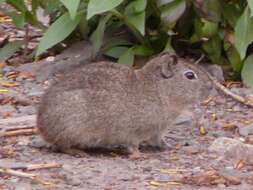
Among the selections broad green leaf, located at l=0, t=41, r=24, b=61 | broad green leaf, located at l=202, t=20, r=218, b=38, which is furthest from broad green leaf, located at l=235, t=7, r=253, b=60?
broad green leaf, located at l=0, t=41, r=24, b=61

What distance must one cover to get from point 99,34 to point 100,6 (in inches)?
40.5

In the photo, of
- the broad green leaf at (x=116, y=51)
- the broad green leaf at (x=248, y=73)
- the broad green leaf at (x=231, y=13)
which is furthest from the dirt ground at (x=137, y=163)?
the broad green leaf at (x=116, y=51)

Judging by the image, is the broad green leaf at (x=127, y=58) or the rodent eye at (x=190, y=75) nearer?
the rodent eye at (x=190, y=75)

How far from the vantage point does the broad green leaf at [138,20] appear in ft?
26.7

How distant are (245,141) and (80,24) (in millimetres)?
2169

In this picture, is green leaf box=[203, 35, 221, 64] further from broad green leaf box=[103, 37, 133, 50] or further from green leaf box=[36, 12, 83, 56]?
green leaf box=[36, 12, 83, 56]

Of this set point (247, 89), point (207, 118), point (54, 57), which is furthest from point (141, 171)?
point (54, 57)

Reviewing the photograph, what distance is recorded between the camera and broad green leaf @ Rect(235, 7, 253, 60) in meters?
8.19

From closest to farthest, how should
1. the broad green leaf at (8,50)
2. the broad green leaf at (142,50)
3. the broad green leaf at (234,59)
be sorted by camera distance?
the broad green leaf at (234,59) → the broad green leaf at (142,50) → the broad green leaf at (8,50)

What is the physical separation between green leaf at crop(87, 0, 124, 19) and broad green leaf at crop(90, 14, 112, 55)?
2.85ft

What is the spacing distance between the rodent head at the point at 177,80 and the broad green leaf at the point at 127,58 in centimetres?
122

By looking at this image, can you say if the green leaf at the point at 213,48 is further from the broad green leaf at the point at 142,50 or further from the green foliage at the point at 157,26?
the broad green leaf at the point at 142,50

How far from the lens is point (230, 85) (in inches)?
352

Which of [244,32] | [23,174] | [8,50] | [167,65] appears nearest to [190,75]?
[167,65]
